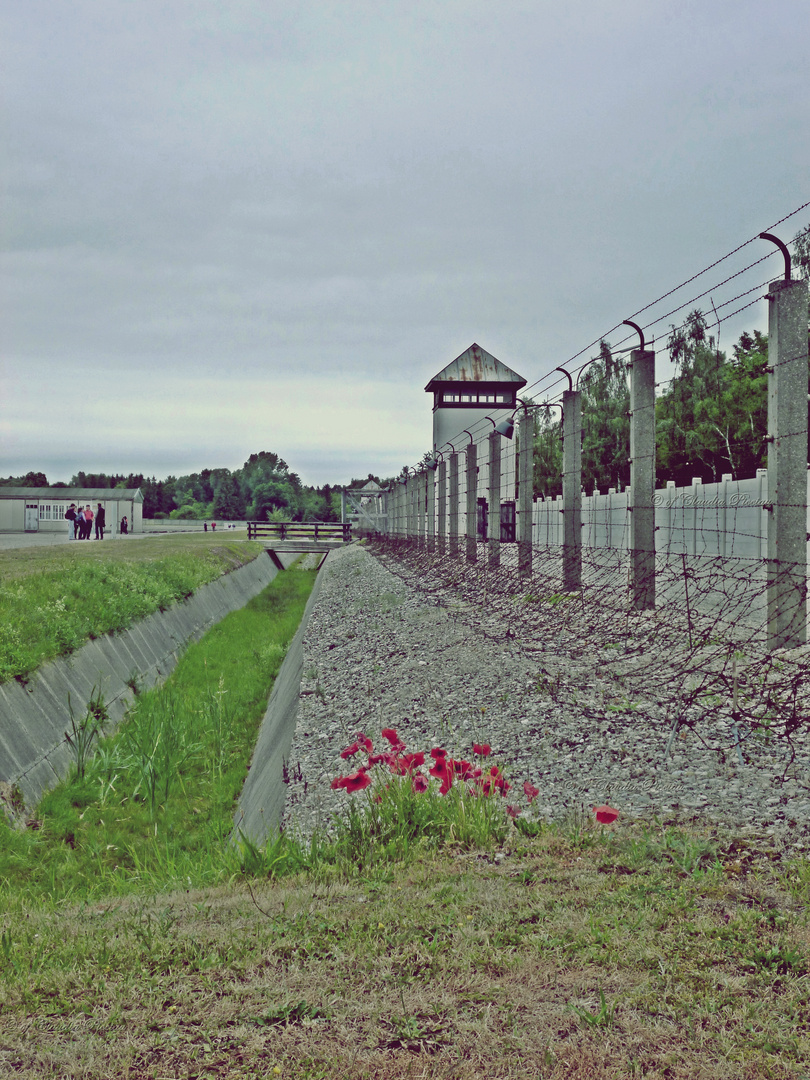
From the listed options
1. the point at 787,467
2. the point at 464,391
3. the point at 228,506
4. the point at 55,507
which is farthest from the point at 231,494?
the point at 787,467

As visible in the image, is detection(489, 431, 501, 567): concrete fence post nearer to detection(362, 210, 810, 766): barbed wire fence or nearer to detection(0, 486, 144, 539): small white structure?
detection(362, 210, 810, 766): barbed wire fence

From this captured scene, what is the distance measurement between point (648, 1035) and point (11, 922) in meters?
2.94

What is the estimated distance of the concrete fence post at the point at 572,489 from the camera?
9.73 metres

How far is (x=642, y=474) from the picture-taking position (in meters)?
8.44

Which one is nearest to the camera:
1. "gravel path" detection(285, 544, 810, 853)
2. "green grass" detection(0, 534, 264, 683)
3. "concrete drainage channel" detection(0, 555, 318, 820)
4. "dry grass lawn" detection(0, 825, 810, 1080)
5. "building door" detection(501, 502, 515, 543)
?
"dry grass lawn" detection(0, 825, 810, 1080)

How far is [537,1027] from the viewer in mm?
2516

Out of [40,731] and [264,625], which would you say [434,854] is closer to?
[40,731]

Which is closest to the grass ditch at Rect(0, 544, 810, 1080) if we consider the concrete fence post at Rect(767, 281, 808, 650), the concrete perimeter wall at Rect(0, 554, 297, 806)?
the concrete fence post at Rect(767, 281, 808, 650)

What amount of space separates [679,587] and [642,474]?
4.38 ft

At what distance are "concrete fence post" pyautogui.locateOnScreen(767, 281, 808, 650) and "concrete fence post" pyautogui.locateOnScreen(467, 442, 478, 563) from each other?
8.60m

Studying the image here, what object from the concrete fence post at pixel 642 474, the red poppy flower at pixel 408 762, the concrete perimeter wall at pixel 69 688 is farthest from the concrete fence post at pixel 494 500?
the red poppy flower at pixel 408 762

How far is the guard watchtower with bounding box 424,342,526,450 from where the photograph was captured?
5422 centimetres

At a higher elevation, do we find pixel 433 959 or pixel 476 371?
pixel 476 371

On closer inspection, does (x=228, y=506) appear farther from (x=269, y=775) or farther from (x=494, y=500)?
(x=269, y=775)
